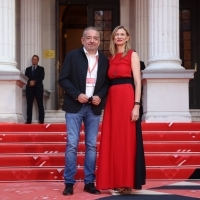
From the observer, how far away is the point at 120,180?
602 centimetres

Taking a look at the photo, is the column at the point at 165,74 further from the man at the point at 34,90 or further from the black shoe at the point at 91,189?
the black shoe at the point at 91,189

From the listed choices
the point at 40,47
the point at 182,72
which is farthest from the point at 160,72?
the point at 40,47

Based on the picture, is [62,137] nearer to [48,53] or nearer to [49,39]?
[48,53]

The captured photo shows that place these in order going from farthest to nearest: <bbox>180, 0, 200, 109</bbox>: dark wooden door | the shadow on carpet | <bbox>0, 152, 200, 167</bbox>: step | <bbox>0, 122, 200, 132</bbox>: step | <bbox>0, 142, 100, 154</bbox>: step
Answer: <bbox>180, 0, 200, 109</bbox>: dark wooden door
<bbox>0, 122, 200, 132</bbox>: step
<bbox>0, 142, 100, 154</bbox>: step
<bbox>0, 152, 200, 167</bbox>: step
the shadow on carpet

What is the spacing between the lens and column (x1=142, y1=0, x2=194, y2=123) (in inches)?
443

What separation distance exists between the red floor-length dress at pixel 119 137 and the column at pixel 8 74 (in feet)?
17.6

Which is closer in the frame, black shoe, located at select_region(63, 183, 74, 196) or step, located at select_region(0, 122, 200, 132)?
black shoe, located at select_region(63, 183, 74, 196)

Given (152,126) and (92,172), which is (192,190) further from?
(152,126)

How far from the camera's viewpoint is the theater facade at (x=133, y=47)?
11.3m

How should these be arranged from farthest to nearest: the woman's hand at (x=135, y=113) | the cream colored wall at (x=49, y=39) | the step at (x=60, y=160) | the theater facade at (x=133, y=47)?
1. the cream colored wall at (x=49, y=39)
2. the theater facade at (x=133, y=47)
3. the step at (x=60, y=160)
4. the woman's hand at (x=135, y=113)

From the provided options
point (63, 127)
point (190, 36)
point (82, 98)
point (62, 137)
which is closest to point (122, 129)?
point (82, 98)

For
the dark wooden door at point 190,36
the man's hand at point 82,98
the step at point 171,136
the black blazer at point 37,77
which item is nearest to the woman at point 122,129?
the man's hand at point 82,98

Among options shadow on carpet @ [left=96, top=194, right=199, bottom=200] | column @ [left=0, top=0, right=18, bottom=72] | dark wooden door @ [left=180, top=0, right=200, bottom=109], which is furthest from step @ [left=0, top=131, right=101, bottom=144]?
dark wooden door @ [left=180, top=0, right=200, bottom=109]

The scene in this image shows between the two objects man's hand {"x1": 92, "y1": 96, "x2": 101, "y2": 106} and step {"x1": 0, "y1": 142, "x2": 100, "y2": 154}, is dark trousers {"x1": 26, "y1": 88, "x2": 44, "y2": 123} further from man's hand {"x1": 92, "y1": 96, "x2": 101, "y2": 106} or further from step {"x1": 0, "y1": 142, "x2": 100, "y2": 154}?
man's hand {"x1": 92, "y1": 96, "x2": 101, "y2": 106}
